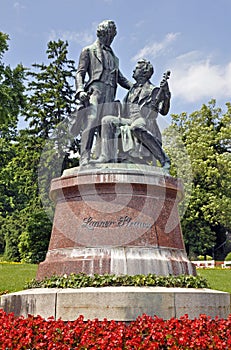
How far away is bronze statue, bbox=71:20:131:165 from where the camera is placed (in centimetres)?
976

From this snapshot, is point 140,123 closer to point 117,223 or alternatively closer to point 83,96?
point 83,96

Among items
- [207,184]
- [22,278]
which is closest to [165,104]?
[22,278]

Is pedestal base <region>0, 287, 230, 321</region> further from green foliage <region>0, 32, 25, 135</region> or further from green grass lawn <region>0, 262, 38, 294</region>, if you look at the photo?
green foliage <region>0, 32, 25, 135</region>

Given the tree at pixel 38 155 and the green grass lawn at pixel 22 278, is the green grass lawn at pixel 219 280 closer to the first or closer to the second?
the green grass lawn at pixel 22 278

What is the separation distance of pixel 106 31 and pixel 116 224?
4506 mm

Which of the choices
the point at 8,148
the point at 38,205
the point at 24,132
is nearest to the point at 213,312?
the point at 38,205

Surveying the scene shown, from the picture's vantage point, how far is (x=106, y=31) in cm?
1016

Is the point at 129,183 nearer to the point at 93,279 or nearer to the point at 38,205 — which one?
the point at 93,279

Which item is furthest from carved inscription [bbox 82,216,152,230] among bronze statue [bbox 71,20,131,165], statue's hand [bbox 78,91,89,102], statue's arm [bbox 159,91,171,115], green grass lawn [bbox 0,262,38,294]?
green grass lawn [bbox 0,262,38,294]

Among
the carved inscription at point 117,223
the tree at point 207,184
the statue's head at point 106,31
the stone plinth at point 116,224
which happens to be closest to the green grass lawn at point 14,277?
the stone plinth at point 116,224

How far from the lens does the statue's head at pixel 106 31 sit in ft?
33.3

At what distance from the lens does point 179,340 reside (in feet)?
16.5

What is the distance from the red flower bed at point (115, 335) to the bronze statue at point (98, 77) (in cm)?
489

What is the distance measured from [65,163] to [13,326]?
1427cm
